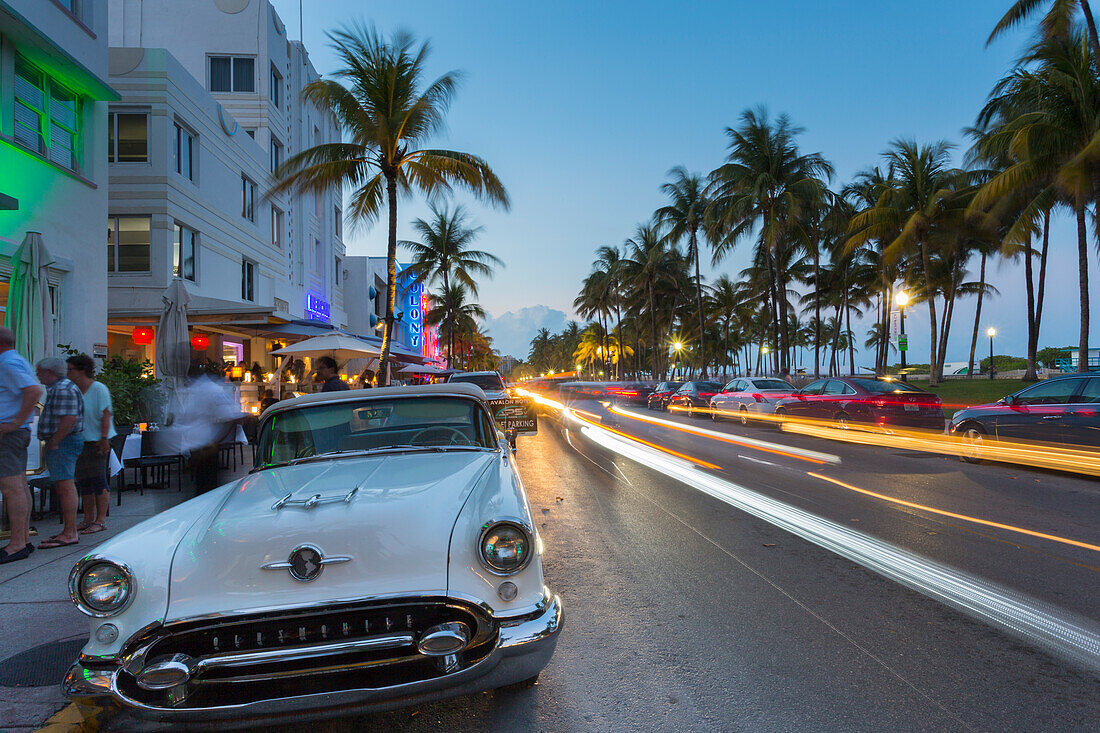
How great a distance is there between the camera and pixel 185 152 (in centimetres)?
1892

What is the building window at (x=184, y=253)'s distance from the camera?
719 inches

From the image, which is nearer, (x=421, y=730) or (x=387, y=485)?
(x=421, y=730)

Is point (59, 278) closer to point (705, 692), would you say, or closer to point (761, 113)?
point (705, 692)

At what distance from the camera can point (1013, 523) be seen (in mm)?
6555

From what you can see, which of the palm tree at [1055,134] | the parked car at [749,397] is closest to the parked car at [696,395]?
the parked car at [749,397]

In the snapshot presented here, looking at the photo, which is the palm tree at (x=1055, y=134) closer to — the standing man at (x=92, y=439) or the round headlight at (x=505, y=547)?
the round headlight at (x=505, y=547)

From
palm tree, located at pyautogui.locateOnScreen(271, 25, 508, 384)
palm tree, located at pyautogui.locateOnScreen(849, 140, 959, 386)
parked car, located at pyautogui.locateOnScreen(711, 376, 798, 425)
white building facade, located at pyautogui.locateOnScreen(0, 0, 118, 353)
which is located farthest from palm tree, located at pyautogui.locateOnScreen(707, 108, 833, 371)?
white building facade, located at pyautogui.locateOnScreen(0, 0, 118, 353)

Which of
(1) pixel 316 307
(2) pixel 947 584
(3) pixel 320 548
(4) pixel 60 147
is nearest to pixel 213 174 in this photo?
(4) pixel 60 147

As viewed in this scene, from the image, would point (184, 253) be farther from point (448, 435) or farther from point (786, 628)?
point (786, 628)

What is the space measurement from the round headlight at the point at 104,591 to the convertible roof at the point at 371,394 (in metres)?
1.68

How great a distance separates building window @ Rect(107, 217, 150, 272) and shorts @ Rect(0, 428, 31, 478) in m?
14.6

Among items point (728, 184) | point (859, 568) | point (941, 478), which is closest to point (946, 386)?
point (728, 184)

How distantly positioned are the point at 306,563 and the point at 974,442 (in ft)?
40.4

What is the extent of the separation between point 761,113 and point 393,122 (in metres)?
23.6
